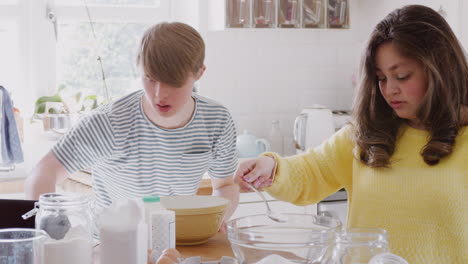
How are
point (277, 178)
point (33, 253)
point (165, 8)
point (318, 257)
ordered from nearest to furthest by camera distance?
1. point (33, 253)
2. point (318, 257)
3. point (277, 178)
4. point (165, 8)

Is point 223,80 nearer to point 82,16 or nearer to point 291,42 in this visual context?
point 291,42

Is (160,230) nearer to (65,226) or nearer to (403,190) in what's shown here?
(65,226)

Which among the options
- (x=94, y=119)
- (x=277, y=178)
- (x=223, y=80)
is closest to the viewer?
(x=277, y=178)

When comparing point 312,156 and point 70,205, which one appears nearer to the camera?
point 70,205

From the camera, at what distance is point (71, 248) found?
48.1 inches

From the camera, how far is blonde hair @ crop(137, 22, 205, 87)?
1.78 meters

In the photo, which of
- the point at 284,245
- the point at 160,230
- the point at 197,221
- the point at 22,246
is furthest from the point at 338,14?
the point at 22,246

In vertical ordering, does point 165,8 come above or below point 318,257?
above

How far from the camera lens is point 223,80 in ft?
12.3

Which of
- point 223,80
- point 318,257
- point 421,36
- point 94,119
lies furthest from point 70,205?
point 223,80

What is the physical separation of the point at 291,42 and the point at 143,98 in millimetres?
1967

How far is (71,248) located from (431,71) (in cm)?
104

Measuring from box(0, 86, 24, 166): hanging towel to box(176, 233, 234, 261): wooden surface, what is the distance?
1732mm

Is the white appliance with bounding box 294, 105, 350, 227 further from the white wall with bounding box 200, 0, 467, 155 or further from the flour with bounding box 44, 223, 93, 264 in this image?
the flour with bounding box 44, 223, 93, 264
